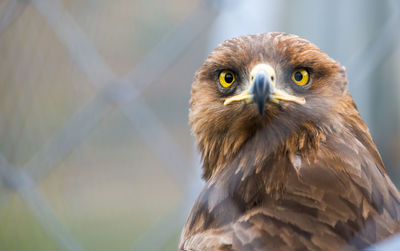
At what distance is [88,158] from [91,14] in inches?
24.4

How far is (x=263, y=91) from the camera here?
1153 millimetres

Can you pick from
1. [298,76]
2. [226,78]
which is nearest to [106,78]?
[226,78]

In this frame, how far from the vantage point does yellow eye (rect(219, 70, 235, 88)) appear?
4.32 feet

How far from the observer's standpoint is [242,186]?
122 centimetres

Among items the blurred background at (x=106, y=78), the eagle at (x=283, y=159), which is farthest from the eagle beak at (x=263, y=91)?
the blurred background at (x=106, y=78)

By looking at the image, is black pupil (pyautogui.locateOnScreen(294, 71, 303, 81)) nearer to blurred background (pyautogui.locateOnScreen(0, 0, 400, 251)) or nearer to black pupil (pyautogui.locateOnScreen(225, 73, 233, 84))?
black pupil (pyautogui.locateOnScreen(225, 73, 233, 84))

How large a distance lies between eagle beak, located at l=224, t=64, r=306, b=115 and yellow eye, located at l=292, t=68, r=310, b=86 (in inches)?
2.0

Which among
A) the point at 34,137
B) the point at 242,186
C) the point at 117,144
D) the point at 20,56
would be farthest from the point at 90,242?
the point at 242,186

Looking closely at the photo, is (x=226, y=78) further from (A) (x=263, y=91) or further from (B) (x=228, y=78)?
(A) (x=263, y=91)

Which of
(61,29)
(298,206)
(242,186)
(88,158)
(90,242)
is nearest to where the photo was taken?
(298,206)

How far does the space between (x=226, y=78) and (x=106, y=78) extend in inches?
15.1

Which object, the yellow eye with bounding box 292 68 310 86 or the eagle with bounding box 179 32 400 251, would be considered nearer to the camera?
the eagle with bounding box 179 32 400 251

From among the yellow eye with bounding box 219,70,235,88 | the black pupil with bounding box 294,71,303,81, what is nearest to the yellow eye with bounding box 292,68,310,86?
the black pupil with bounding box 294,71,303,81

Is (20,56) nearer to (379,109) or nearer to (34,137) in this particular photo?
(34,137)
